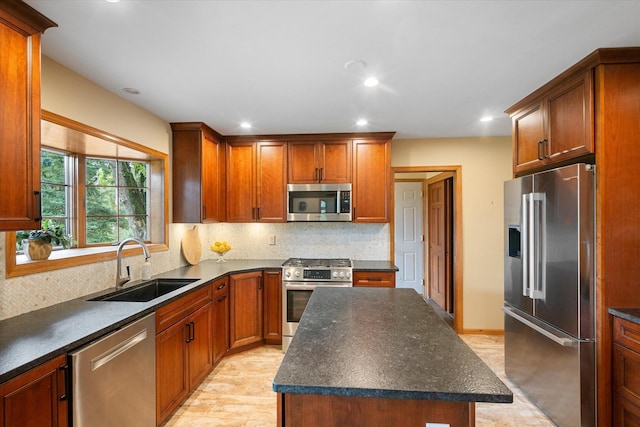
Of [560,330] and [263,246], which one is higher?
[263,246]

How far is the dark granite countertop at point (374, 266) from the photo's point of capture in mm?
3457

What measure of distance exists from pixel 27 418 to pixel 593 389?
2962 mm

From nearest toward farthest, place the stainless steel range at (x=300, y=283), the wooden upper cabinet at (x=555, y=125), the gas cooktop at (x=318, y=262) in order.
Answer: the wooden upper cabinet at (x=555, y=125) → the stainless steel range at (x=300, y=283) → the gas cooktop at (x=318, y=262)

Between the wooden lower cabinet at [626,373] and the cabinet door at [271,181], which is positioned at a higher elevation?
the cabinet door at [271,181]

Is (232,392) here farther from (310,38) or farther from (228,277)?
(310,38)

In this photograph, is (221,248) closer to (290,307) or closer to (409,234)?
(290,307)

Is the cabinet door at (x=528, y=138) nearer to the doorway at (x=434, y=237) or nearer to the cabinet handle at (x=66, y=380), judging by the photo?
the doorway at (x=434, y=237)

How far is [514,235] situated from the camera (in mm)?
2629

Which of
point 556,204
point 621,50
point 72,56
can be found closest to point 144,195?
point 72,56

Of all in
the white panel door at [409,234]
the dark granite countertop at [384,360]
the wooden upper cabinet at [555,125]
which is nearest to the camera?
the dark granite countertop at [384,360]

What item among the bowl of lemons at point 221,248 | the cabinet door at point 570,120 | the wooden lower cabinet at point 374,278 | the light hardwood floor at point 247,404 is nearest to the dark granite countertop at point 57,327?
the light hardwood floor at point 247,404

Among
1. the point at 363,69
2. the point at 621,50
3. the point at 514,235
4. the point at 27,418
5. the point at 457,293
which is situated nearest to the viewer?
the point at 27,418

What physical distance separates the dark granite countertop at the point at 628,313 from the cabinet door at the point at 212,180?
11.1 ft

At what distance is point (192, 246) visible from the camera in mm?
3609
